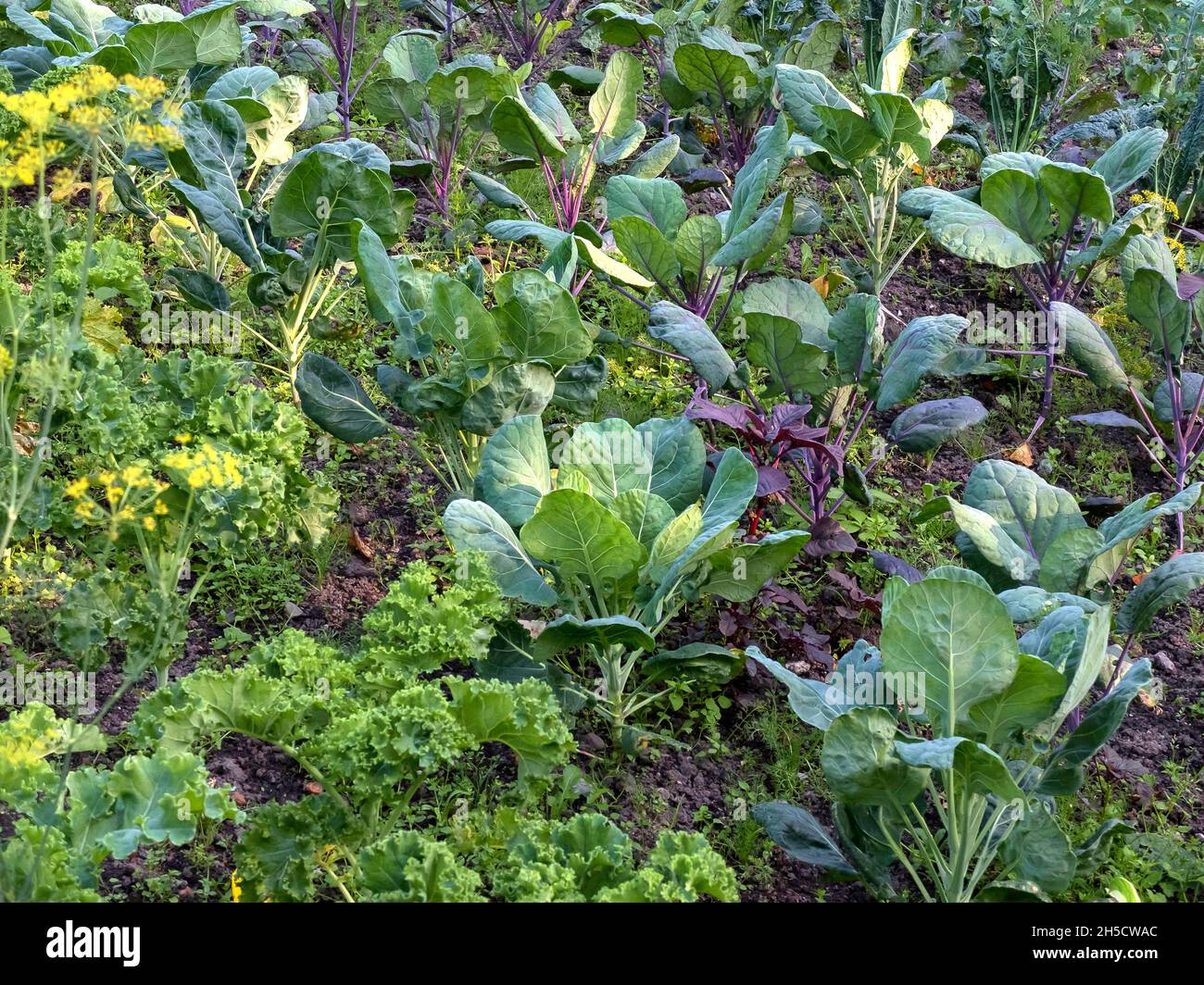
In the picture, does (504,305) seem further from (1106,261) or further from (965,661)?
(1106,261)

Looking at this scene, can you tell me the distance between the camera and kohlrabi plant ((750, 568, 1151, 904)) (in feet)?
9.52

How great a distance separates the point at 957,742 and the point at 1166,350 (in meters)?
2.48

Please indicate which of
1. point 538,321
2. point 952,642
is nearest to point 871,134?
point 538,321

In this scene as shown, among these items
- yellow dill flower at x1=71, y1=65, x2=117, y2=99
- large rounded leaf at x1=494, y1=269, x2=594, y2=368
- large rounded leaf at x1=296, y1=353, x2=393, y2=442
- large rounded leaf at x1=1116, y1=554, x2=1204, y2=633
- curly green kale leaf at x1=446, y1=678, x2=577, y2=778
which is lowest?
curly green kale leaf at x1=446, y1=678, x2=577, y2=778

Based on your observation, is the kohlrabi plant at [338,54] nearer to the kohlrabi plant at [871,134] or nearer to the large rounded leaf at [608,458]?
the kohlrabi plant at [871,134]

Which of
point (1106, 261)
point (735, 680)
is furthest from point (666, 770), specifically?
point (1106, 261)

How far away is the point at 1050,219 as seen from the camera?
4801 mm

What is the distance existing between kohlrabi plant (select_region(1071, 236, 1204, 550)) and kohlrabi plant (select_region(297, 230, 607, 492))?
1.88 metres

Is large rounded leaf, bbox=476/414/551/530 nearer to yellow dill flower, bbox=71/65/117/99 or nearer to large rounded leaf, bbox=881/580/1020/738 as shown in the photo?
large rounded leaf, bbox=881/580/1020/738

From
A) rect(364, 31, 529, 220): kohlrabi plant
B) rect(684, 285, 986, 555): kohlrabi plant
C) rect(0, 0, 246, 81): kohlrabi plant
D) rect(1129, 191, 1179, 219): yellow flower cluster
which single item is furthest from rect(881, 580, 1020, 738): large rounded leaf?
rect(0, 0, 246, 81): kohlrabi plant

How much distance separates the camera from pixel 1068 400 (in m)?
5.25

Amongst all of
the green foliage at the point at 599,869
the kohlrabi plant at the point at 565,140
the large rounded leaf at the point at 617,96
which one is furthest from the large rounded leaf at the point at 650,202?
the green foliage at the point at 599,869

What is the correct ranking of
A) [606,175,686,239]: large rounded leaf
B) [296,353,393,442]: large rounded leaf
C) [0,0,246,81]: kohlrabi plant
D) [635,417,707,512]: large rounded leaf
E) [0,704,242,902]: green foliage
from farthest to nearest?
[0,0,246,81]: kohlrabi plant, [606,175,686,239]: large rounded leaf, [296,353,393,442]: large rounded leaf, [635,417,707,512]: large rounded leaf, [0,704,242,902]: green foliage

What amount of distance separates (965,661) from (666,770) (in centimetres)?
110
